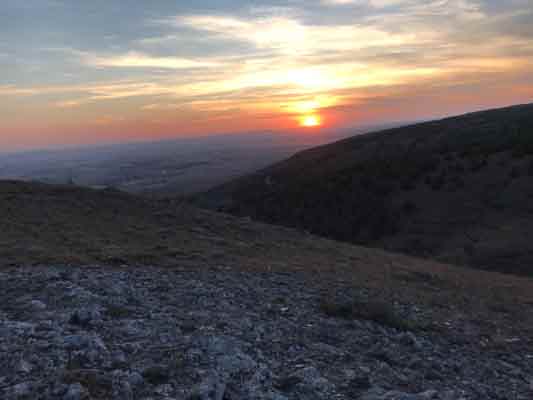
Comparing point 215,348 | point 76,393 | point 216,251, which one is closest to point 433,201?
point 216,251

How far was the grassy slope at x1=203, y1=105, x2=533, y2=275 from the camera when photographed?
23.5 meters

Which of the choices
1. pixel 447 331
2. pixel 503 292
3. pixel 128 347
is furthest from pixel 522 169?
pixel 128 347

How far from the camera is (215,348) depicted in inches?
252

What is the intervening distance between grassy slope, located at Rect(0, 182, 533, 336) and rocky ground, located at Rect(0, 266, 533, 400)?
1.66 meters

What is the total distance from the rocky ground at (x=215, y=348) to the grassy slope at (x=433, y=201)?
14.4 m

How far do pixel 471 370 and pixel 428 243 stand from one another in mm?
18565

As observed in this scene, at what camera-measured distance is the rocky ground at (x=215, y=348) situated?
545cm

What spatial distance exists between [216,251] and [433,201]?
2007cm

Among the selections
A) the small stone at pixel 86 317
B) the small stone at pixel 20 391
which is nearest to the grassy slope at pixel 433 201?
the small stone at pixel 86 317

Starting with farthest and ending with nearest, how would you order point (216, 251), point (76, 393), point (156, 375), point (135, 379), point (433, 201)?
point (433, 201) < point (216, 251) < point (156, 375) < point (135, 379) < point (76, 393)

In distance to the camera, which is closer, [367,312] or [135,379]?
[135,379]

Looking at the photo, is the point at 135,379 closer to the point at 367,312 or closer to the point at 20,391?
the point at 20,391

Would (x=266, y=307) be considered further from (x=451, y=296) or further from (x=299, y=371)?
(x=451, y=296)

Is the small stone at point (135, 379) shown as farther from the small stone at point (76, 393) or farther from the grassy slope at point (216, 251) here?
the grassy slope at point (216, 251)
